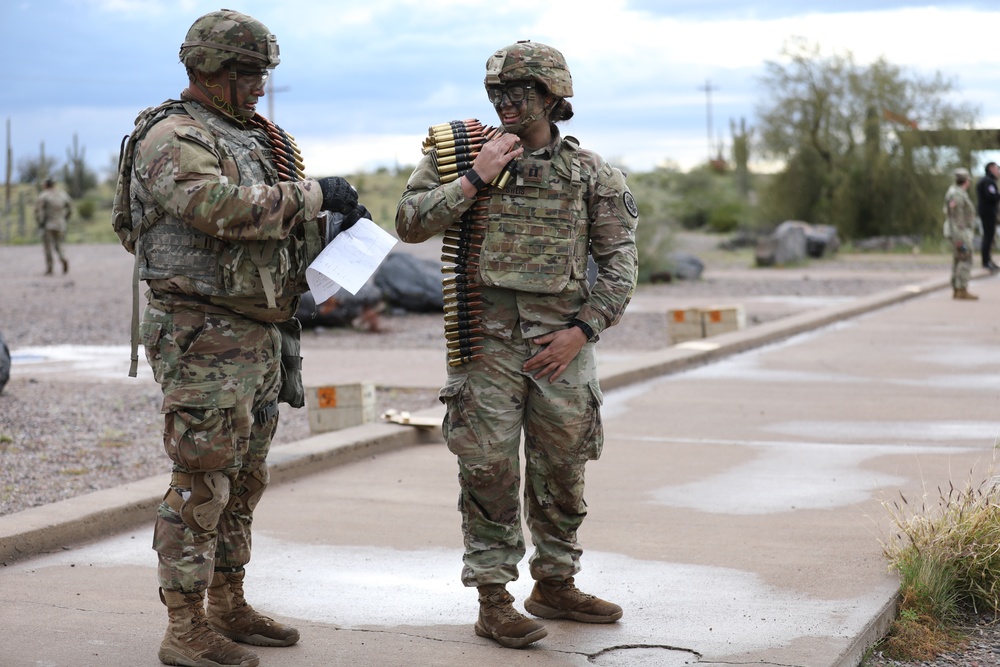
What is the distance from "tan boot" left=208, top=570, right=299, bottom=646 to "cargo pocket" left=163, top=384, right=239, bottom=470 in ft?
1.92

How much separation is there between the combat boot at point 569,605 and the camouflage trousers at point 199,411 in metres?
1.28

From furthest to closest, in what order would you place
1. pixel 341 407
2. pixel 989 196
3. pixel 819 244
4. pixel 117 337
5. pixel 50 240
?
pixel 819 244 < pixel 50 240 < pixel 989 196 < pixel 117 337 < pixel 341 407

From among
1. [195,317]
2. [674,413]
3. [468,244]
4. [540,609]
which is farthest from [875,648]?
[674,413]

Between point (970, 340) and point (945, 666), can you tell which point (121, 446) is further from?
point (970, 340)

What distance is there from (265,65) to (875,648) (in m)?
3.02

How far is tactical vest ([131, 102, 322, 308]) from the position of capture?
14.0 feet

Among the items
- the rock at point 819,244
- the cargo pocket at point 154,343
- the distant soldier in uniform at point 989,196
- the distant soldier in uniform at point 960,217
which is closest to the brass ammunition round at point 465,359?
the cargo pocket at point 154,343

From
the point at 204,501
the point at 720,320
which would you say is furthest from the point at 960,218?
the point at 204,501

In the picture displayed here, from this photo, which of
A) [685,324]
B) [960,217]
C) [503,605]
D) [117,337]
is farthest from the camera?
[960,217]

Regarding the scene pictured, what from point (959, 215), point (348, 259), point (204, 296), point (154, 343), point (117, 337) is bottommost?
point (117, 337)

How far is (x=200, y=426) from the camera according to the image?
4230 millimetres

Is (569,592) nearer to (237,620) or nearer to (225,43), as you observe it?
(237,620)

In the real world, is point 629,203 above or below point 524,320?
above

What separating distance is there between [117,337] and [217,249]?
43.2ft
